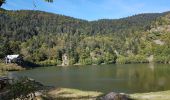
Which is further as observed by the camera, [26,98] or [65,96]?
[65,96]

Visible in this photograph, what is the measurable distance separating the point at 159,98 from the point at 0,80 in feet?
64.6

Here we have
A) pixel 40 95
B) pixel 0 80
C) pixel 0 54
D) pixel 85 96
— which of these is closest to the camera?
pixel 40 95

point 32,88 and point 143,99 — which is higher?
point 32,88

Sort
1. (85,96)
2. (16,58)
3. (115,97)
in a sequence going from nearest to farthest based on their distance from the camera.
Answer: (115,97), (85,96), (16,58)

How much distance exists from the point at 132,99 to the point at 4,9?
2060 cm

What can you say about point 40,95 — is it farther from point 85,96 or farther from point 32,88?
point 32,88

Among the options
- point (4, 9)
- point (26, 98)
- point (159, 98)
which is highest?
point (4, 9)

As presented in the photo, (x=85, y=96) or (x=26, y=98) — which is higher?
(x=26, y=98)

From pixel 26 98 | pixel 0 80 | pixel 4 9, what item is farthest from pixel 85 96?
pixel 26 98

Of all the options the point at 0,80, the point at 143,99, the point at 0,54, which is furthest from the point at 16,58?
the point at 143,99

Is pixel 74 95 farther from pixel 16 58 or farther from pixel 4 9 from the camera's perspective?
pixel 16 58

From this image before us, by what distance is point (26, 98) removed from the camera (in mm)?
15055

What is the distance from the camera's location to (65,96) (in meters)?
40.3

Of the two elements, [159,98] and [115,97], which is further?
[159,98]
